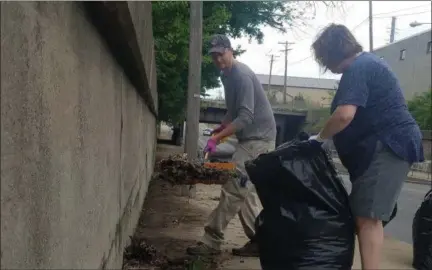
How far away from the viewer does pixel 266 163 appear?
2.93m

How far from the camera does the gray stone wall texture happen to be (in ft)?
3.54

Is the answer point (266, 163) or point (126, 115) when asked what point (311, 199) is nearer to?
point (266, 163)

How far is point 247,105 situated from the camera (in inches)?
180

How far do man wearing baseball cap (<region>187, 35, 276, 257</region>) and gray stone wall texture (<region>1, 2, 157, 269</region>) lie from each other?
232 cm

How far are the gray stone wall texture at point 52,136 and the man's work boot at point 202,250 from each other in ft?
7.15

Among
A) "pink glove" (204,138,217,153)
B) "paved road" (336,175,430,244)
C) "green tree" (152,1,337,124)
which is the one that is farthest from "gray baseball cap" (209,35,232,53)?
"green tree" (152,1,337,124)

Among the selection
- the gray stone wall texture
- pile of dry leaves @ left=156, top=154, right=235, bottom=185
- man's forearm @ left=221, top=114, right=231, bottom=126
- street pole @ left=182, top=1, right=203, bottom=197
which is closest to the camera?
the gray stone wall texture

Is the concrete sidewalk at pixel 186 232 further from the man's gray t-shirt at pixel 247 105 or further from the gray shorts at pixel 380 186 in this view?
the gray shorts at pixel 380 186

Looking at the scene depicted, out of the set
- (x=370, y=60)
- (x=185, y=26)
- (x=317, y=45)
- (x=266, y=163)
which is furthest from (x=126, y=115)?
(x=185, y=26)

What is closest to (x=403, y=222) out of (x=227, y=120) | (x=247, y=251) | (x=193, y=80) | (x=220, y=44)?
(x=193, y=80)

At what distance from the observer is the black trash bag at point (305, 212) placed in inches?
110

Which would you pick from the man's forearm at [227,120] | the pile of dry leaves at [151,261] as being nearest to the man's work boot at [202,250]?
the pile of dry leaves at [151,261]

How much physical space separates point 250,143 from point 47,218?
356 centimetres

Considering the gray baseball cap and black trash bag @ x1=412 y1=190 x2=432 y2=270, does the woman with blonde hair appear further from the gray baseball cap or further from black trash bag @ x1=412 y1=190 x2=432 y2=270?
the gray baseball cap
